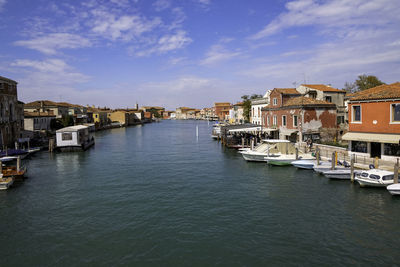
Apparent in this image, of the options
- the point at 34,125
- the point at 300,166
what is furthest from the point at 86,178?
the point at 34,125

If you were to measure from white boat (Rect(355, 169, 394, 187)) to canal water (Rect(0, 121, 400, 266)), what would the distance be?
1.69 feet

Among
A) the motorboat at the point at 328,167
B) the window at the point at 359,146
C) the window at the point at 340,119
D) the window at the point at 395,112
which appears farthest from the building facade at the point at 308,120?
the window at the point at 395,112

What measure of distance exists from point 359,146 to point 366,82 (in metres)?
41.2

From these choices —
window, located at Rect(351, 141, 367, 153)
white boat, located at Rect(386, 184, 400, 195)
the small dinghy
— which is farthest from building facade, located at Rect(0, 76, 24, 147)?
white boat, located at Rect(386, 184, 400, 195)

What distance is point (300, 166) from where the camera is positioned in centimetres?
2517

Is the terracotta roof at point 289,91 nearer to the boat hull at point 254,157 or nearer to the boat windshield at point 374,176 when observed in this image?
the boat hull at point 254,157

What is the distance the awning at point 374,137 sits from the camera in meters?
20.6

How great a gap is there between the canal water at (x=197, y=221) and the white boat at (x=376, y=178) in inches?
20.2

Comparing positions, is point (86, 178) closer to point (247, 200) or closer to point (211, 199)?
point (211, 199)

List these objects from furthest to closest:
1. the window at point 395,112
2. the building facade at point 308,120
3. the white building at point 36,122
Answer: the white building at point 36,122
the building facade at point 308,120
the window at point 395,112

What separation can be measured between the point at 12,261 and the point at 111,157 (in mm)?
24859

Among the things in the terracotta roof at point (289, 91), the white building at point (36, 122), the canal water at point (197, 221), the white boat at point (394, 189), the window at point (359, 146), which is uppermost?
the terracotta roof at point (289, 91)

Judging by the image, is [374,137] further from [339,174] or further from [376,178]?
[376,178]

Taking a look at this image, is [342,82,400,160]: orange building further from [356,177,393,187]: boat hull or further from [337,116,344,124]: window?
[337,116,344,124]: window
